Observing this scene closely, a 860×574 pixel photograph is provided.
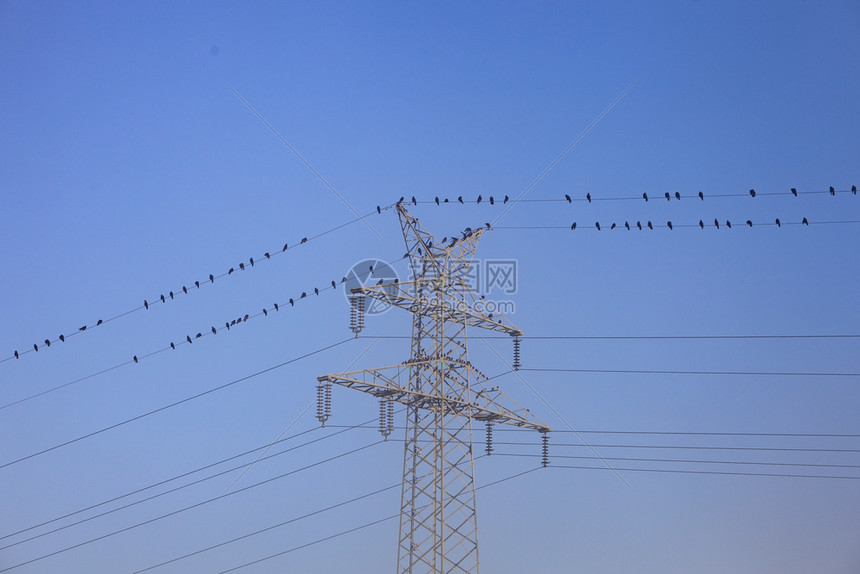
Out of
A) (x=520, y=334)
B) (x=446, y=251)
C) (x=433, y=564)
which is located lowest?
(x=433, y=564)

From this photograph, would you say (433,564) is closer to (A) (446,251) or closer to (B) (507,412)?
(B) (507,412)

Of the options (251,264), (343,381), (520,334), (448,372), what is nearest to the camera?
(343,381)

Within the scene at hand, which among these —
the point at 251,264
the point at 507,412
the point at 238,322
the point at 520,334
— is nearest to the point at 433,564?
the point at 507,412

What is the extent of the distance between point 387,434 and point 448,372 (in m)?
3.93

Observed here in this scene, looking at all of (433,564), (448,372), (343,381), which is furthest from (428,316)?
(433,564)

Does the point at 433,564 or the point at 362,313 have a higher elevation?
the point at 362,313

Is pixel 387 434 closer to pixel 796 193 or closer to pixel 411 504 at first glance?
pixel 411 504

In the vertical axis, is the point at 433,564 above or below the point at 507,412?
below

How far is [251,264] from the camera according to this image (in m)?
70.6

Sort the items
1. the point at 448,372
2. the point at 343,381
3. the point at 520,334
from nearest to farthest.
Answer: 1. the point at 343,381
2. the point at 448,372
3. the point at 520,334

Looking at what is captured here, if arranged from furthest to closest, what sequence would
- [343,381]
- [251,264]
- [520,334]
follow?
[251,264]
[520,334]
[343,381]

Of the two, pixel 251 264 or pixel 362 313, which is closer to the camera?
pixel 362 313

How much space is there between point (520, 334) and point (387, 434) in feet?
29.7

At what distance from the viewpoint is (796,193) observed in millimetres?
59219
